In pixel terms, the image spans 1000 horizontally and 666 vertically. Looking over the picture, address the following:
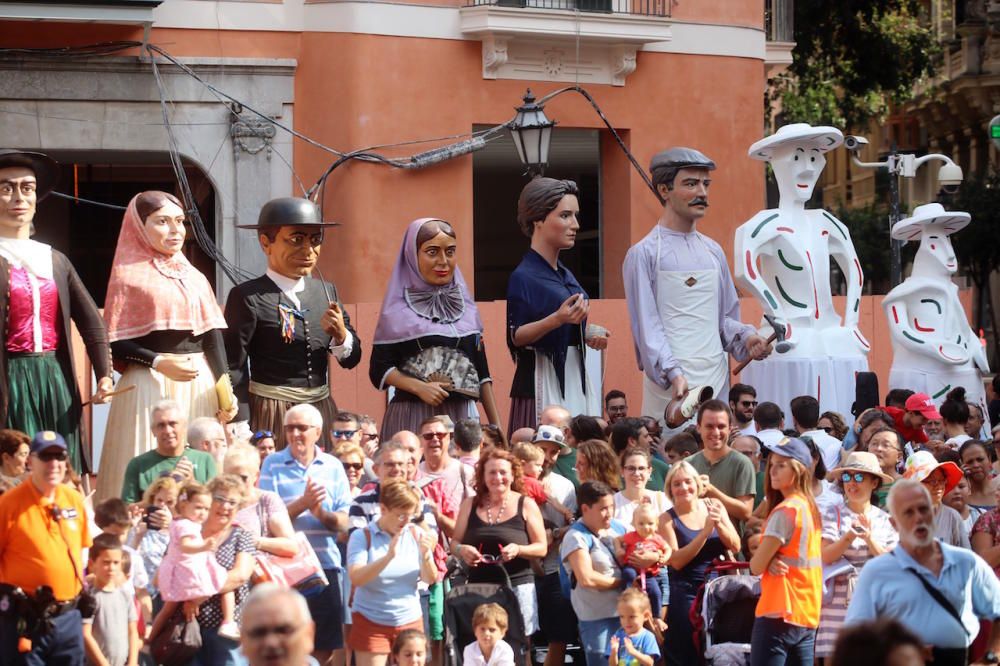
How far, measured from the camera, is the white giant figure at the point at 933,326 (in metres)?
14.2

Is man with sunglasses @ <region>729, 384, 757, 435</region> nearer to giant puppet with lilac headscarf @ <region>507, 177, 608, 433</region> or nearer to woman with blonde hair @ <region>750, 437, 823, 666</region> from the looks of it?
giant puppet with lilac headscarf @ <region>507, 177, 608, 433</region>

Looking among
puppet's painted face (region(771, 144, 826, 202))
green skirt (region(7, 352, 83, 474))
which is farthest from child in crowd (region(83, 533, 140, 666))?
puppet's painted face (region(771, 144, 826, 202))

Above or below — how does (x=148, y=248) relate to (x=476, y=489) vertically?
above

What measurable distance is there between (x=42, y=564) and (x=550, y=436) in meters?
3.09

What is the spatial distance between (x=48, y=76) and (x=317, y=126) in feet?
7.67

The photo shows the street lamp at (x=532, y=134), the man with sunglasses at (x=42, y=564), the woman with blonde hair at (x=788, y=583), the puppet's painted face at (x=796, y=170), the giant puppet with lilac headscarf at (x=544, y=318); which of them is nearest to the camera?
the man with sunglasses at (x=42, y=564)

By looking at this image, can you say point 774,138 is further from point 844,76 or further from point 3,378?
point 844,76

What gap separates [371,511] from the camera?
8.29 meters

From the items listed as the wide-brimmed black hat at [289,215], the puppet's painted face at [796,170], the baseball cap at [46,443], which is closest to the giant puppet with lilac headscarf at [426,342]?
the wide-brimmed black hat at [289,215]

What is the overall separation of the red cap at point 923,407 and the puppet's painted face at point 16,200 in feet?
18.0

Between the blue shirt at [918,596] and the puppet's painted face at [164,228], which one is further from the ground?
the puppet's painted face at [164,228]

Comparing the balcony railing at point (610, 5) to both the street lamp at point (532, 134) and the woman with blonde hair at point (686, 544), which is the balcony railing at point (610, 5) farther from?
the woman with blonde hair at point (686, 544)

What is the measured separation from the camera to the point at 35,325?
29.4 ft

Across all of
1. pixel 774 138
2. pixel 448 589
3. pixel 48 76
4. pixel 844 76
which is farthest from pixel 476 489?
pixel 844 76
